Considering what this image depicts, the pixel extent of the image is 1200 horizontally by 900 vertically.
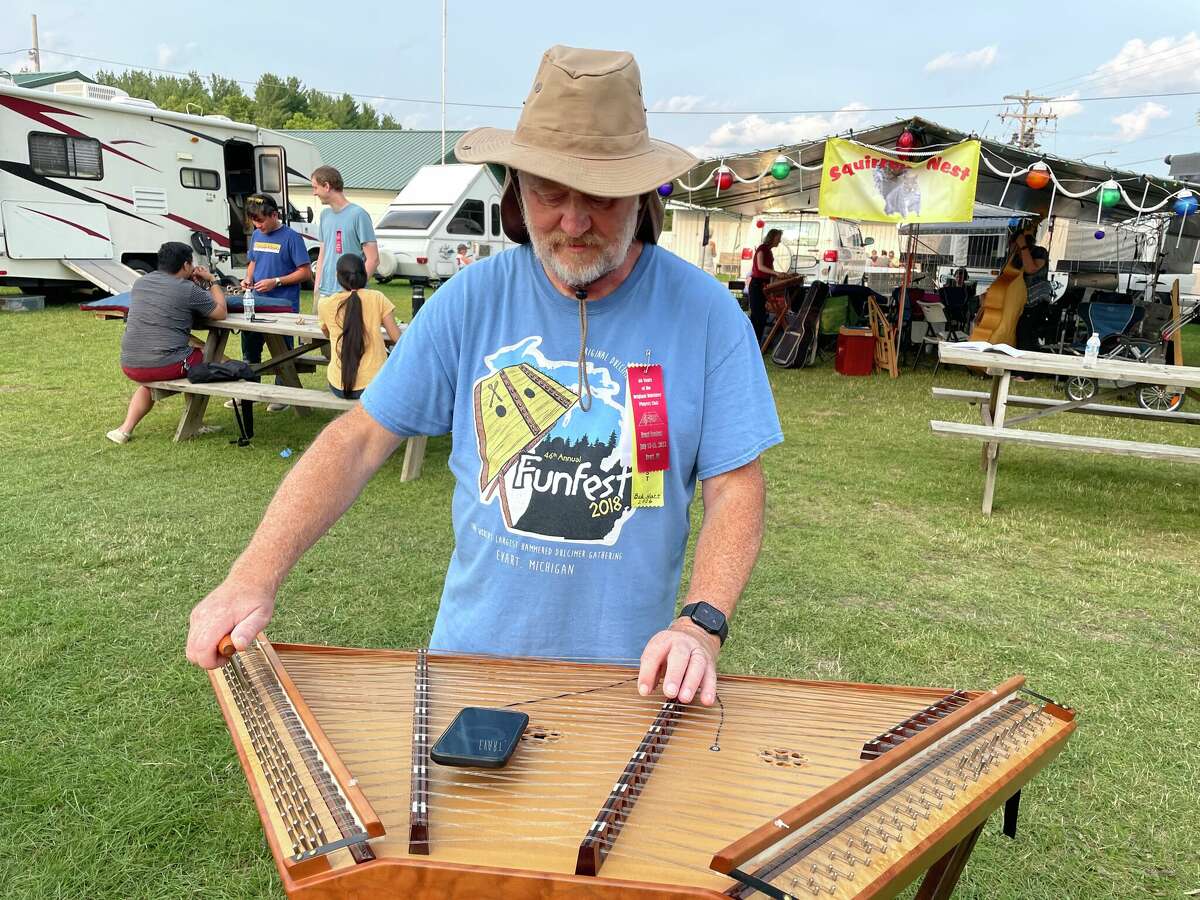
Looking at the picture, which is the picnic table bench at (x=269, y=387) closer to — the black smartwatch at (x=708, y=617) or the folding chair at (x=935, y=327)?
the black smartwatch at (x=708, y=617)

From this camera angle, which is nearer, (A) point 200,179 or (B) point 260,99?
(A) point 200,179

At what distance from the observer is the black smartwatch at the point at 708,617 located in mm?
1499

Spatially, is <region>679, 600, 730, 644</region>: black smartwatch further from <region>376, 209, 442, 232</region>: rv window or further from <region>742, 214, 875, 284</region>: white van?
<region>742, 214, 875, 284</region>: white van

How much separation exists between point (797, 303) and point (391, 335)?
27.7 ft

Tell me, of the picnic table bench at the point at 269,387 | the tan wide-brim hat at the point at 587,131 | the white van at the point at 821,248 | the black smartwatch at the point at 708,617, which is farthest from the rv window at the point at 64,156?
the black smartwatch at the point at 708,617

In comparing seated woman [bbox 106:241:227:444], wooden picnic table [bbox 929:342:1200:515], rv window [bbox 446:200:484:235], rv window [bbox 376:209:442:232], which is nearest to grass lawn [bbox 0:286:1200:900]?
wooden picnic table [bbox 929:342:1200:515]

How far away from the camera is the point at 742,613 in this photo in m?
4.20

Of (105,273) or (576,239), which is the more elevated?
(576,239)

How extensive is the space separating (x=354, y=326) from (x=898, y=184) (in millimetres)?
7051

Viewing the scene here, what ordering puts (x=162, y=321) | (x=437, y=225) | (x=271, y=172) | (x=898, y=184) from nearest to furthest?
1. (x=162, y=321)
2. (x=898, y=184)
3. (x=271, y=172)
4. (x=437, y=225)

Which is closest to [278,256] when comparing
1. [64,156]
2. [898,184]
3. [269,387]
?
[269,387]

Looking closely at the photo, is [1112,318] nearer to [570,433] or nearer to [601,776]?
[570,433]

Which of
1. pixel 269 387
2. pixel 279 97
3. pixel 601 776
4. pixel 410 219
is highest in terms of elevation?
pixel 279 97

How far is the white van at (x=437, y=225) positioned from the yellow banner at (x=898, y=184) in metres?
10.3
